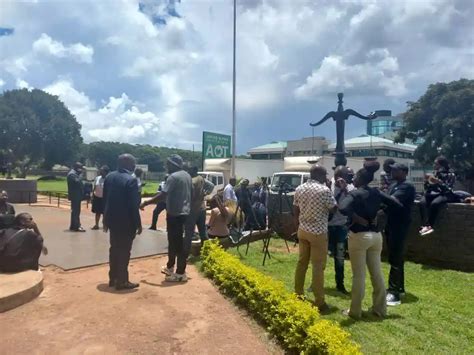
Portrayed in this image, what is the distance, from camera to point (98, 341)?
144 inches

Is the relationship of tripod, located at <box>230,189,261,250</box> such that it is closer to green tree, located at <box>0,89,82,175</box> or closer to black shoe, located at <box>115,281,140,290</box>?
black shoe, located at <box>115,281,140,290</box>

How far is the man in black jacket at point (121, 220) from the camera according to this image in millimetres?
5219

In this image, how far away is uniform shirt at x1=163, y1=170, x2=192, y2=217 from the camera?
5.57m

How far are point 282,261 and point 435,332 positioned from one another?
323 centimetres

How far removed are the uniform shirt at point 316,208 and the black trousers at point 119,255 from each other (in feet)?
7.56

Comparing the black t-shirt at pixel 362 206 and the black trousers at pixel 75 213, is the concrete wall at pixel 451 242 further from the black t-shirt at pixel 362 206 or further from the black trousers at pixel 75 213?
the black trousers at pixel 75 213

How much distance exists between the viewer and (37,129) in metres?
52.4

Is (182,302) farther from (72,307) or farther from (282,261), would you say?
(282,261)

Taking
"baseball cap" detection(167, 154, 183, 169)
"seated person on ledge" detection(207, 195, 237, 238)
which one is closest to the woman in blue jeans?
"baseball cap" detection(167, 154, 183, 169)

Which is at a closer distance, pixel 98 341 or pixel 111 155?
pixel 98 341

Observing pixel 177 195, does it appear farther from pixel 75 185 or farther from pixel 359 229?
pixel 75 185

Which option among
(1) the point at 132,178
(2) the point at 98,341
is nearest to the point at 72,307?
(2) the point at 98,341

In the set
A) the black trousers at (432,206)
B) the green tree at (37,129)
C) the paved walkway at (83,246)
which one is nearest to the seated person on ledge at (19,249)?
the paved walkway at (83,246)

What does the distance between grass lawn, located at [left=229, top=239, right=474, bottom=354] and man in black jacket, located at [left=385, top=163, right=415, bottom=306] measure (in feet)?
0.72
